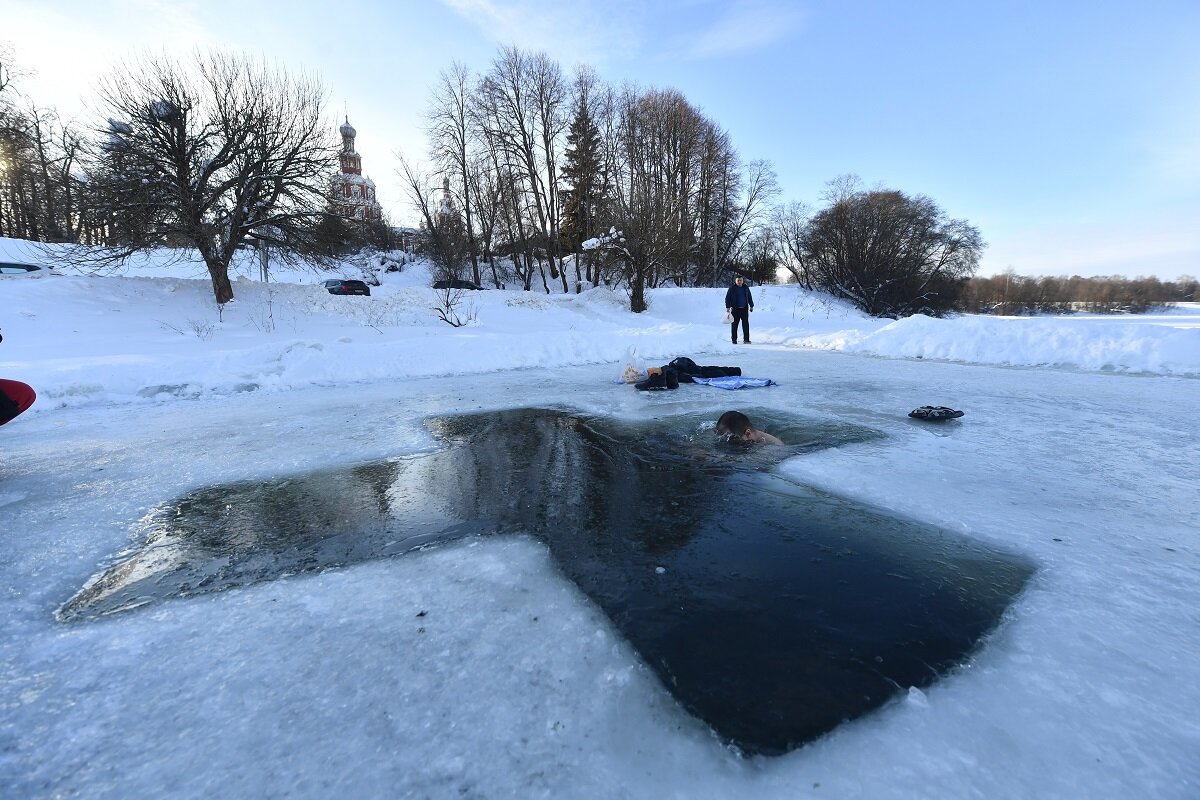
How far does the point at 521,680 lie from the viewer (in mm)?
1629

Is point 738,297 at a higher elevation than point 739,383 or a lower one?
higher

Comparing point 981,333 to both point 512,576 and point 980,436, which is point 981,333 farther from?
point 512,576

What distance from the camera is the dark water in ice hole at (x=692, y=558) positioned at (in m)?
1.66

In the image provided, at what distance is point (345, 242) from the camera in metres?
16.8

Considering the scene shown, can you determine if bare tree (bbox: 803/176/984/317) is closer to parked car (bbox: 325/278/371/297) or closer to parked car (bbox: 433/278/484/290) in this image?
parked car (bbox: 433/278/484/290)

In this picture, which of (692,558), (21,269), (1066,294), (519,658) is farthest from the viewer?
(1066,294)

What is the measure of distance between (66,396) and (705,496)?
8.02m

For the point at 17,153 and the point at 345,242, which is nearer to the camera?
the point at 345,242

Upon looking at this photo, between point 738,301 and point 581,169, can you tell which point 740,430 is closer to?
point 738,301

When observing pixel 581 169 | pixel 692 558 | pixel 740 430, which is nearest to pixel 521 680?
pixel 692 558

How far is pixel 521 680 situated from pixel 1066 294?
56541 millimetres

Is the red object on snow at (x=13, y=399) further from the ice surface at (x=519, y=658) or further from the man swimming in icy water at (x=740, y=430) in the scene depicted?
the man swimming in icy water at (x=740, y=430)

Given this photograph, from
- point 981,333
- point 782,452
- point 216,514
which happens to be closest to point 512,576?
point 216,514

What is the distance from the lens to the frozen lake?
129 cm
